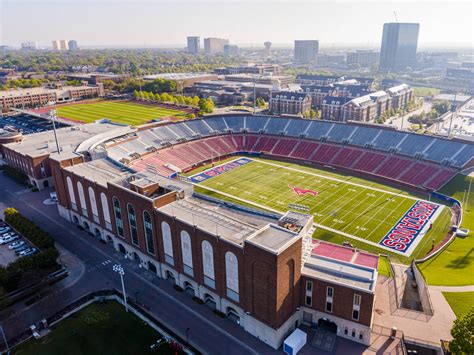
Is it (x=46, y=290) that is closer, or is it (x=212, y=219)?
(x=212, y=219)

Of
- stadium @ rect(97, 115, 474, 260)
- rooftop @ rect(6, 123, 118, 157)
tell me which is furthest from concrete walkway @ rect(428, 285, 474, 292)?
rooftop @ rect(6, 123, 118, 157)

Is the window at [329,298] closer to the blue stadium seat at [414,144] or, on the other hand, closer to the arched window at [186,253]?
the arched window at [186,253]

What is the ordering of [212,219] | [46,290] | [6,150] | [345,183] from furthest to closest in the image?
[6,150]
[345,183]
[46,290]
[212,219]

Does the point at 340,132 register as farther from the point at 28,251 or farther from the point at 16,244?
the point at 16,244

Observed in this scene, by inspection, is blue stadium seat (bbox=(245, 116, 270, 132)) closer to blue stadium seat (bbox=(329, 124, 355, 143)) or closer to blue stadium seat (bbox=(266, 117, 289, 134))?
blue stadium seat (bbox=(266, 117, 289, 134))

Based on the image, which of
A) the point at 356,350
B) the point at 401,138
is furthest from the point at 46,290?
the point at 401,138

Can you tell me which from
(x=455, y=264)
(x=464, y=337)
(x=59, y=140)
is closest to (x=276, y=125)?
(x=59, y=140)

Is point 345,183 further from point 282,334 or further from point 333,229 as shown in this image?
point 282,334

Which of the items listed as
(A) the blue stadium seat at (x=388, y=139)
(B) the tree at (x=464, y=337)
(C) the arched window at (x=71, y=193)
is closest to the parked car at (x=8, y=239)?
(C) the arched window at (x=71, y=193)
